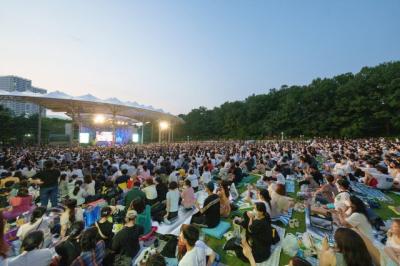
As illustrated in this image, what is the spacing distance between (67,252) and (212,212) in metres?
2.51

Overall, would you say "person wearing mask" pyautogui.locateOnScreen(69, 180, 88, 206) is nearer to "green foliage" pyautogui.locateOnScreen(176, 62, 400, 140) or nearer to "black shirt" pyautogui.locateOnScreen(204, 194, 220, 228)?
"black shirt" pyautogui.locateOnScreen(204, 194, 220, 228)

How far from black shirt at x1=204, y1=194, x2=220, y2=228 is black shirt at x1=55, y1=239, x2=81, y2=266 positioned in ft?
7.43

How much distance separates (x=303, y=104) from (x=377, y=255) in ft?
142

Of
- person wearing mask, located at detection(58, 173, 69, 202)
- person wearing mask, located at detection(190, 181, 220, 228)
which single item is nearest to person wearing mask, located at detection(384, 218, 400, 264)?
person wearing mask, located at detection(190, 181, 220, 228)

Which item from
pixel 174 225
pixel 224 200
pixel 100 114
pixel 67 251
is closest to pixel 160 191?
pixel 174 225

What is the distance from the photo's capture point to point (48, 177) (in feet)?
18.0

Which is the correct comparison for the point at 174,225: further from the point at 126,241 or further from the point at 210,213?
the point at 126,241

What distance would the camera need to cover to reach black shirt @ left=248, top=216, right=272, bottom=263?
2.84m

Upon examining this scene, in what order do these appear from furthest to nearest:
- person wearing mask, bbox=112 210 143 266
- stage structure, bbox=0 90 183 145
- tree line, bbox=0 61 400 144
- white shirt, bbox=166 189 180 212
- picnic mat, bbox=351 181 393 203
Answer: tree line, bbox=0 61 400 144
stage structure, bbox=0 90 183 145
picnic mat, bbox=351 181 393 203
white shirt, bbox=166 189 180 212
person wearing mask, bbox=112 210 143 266

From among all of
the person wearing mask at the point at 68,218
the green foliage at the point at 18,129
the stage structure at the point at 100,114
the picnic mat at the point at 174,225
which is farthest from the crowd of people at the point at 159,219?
the green foliage at the point at 18,129

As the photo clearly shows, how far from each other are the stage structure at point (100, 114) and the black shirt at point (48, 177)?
49.5 ft

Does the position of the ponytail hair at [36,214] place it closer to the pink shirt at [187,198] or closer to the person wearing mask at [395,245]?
the pink shirt at [187,198]

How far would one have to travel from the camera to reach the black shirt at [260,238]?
9.30ft

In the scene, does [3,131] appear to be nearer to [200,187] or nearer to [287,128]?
[200,187]
